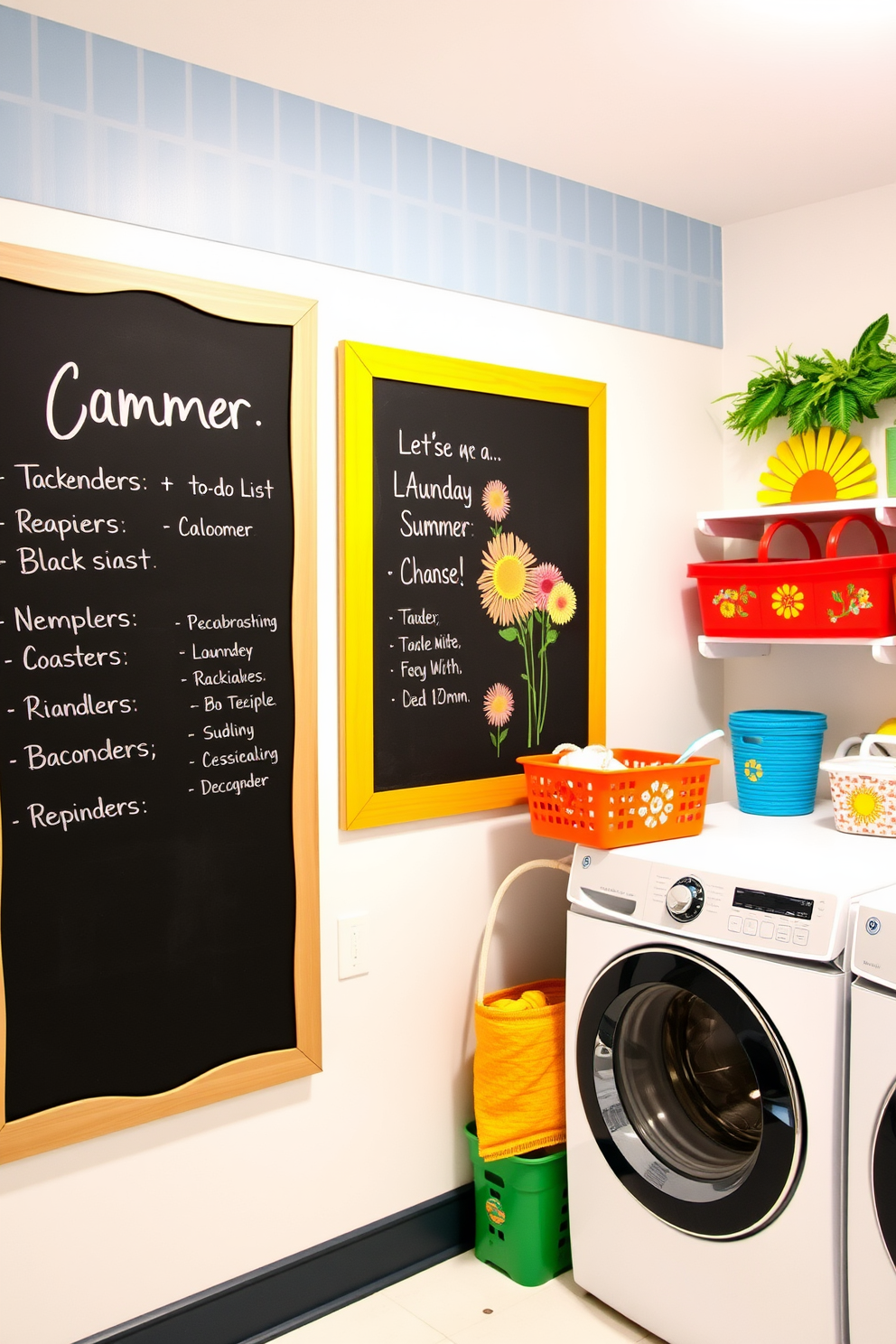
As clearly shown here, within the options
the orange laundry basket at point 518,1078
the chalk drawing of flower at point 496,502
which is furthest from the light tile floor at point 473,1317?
the chalk drawing of flower at point 496,502

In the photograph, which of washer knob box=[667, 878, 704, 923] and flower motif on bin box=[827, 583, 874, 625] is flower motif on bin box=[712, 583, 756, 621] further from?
washer knob box=[667, 878, 704, 923]

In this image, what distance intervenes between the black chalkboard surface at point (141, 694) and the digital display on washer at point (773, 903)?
882 millimetres

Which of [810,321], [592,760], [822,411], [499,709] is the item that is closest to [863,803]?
[592,760]

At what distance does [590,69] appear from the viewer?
2.06m

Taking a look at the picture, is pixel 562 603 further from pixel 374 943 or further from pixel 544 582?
pixel 374 943

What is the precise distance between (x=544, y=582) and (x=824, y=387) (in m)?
0.86

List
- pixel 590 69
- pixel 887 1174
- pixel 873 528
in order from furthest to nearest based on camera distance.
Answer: pixel 873 528 → pixel 590 69 → pixel 887 1174

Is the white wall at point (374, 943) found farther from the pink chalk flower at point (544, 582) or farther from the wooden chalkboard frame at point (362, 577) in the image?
the pink chalk flower at point (544, 582)

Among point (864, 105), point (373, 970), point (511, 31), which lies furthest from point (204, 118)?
point (373, 970)

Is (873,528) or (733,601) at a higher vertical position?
(873,528)

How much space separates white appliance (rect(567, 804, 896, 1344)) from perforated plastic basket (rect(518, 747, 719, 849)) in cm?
4

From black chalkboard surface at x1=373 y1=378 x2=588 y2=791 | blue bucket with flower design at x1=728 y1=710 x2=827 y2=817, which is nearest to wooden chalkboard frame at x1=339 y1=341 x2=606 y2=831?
black chalkboard surface at x1=373 y1=378 x2=588 y2=791

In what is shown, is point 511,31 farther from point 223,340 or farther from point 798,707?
point 798,707

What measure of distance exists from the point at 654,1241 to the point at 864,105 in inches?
91.3
